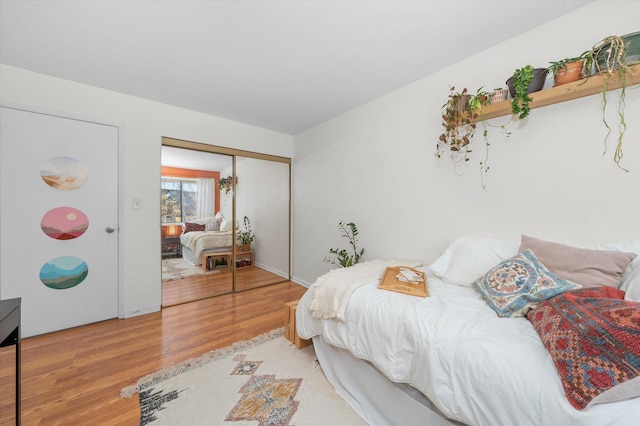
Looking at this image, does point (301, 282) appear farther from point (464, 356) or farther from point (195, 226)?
point (464, 356)

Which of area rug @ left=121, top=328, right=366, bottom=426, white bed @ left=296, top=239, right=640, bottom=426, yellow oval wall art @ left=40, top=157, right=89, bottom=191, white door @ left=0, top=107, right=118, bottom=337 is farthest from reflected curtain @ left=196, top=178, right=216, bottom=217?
white bed @ left=296, top=239, right=640, bottom=426

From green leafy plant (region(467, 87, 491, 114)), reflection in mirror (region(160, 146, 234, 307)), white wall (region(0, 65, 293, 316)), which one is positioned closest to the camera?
green leafy plant (region(467, 87, 491, 114))

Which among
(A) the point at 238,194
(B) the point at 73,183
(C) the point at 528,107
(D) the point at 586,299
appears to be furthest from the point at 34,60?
(D) the point at 586,299

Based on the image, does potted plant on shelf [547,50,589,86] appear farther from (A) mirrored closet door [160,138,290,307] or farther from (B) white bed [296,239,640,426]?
(A) mirrored closet door [160,138,290,307]

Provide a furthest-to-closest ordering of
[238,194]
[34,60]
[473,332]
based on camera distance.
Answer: [238,194], [34,60], [473,332]

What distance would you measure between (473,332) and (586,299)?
45cm

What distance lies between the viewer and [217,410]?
148 centimetres

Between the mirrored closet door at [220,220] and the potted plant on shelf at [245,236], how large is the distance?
0.02 metres

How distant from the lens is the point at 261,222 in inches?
156

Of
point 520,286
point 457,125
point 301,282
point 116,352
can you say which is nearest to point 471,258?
point 520,286

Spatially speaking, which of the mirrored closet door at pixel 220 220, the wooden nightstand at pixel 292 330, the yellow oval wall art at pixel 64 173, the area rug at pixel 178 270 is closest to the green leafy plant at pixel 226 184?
the mirrored closet door at pixel 220 220

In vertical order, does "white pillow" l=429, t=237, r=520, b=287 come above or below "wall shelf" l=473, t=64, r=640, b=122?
below

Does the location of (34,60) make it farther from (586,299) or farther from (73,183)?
(586,299)

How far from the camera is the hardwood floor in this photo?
1484 mm
